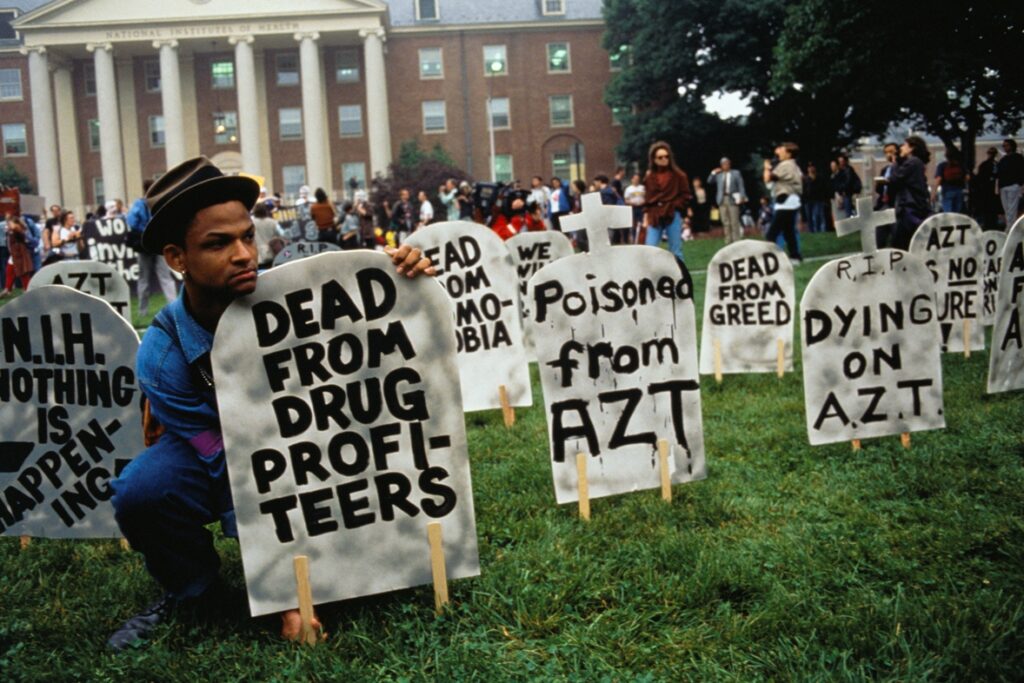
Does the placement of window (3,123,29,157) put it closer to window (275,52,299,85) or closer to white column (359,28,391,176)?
window (275,52,299,85)

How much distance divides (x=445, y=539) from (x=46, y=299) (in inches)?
73.6

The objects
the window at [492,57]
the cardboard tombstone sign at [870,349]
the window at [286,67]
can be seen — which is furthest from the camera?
the window at [492,57]

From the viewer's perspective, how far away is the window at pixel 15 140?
2122 inches

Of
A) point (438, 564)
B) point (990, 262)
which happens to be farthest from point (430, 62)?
point (438, 564)

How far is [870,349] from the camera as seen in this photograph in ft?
14.9

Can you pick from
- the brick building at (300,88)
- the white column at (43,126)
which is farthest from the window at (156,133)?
the white column at (43,126)

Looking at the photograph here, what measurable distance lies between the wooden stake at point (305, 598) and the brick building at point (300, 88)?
48068 mm

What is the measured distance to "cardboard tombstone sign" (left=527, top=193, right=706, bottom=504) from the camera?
12.7 feet

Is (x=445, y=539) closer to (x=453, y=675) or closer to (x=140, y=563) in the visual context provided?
(x=453, y=675)

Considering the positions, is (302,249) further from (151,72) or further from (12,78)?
(12,78)

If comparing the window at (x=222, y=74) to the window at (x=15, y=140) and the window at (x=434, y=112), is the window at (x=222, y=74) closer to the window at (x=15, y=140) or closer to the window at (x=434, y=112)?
the window at (x=434, y=112)

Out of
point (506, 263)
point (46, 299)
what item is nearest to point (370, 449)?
point (46, 299)

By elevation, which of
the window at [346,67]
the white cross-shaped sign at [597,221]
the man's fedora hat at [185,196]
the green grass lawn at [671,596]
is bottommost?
the green grass lawn at [671,596]

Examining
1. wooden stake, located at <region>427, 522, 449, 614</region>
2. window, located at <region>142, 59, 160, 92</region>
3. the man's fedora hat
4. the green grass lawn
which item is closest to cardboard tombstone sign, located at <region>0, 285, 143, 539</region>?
the green grass lawn
